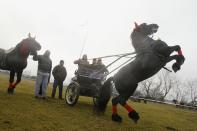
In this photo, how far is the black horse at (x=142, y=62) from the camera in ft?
22.1

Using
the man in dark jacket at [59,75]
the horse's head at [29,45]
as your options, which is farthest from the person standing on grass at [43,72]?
the man in dark jacket at [59,75]

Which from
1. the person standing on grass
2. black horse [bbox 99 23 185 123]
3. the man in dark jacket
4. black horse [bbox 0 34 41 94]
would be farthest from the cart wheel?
the man in dark jacket

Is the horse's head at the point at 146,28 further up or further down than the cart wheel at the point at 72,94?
further up

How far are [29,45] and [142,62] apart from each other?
16.6 ft

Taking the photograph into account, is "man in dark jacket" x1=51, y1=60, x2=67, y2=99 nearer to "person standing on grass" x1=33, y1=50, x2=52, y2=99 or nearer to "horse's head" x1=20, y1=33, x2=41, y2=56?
"person standing on grass" x1=33, y1=50, x2=52, y2=99

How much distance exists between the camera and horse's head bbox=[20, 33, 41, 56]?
10188mm

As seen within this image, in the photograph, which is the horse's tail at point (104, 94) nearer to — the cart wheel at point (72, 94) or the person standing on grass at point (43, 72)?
the cart wheel at point (72, 94)

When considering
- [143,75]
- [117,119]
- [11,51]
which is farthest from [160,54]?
[11,51]

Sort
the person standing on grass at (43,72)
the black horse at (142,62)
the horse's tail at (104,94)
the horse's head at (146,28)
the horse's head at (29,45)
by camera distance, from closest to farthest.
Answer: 1. the black horse at (142,62)
2. the horse's head at (146,28)
3. the horse's tail at (104,94)
4. the horse's head at (29,45)
5. the person standing on grass at (43,72)

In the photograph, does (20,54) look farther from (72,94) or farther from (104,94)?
(104,94)

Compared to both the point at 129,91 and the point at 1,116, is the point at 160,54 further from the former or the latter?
the point at 1,116

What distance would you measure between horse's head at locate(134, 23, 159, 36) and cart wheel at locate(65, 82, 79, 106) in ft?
12.2

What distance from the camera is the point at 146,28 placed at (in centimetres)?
743

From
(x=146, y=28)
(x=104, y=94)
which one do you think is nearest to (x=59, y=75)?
(x=104, y=94)
